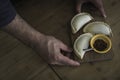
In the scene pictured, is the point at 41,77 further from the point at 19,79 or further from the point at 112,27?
the point at 112,27

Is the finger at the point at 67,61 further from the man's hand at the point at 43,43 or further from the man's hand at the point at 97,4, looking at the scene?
the man's hand at the point at 97,4

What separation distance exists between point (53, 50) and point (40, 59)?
0.23ft

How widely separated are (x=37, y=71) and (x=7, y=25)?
0.19m

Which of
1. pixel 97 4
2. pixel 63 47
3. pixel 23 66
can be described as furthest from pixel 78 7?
pixel 23 66

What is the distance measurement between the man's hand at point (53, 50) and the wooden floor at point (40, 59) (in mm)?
23

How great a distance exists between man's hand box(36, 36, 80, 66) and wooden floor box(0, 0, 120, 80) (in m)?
0.02

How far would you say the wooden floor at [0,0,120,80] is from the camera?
85cm

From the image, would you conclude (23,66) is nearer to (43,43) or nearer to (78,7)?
(43,43)

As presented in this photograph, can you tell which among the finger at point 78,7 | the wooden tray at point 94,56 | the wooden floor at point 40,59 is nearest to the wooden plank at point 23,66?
the wooden floor at point 40,59

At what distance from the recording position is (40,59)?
897 mm

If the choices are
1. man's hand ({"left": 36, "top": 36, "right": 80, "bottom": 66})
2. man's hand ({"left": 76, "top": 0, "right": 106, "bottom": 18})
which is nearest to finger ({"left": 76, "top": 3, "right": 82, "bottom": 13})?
man's hand ({"left": 76, "top": 0, "right": 106, "bottom": 18})

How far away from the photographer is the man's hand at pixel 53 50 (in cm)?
85

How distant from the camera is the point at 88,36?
88 centimetres

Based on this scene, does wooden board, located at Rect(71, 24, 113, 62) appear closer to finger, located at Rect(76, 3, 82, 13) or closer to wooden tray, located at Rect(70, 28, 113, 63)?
wooden tray, located at Rect(70, 28, 113, 63)
